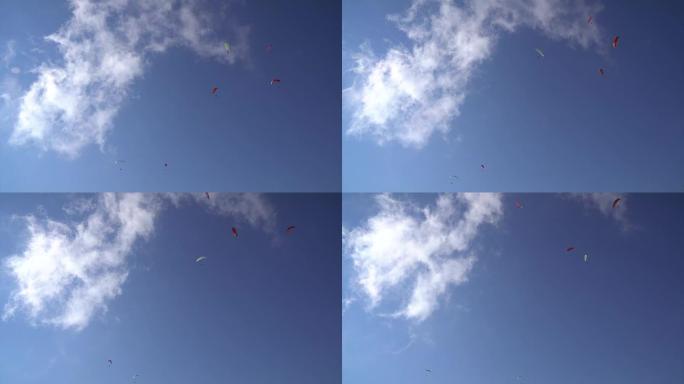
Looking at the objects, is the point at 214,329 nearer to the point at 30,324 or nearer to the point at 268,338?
the point at 268,338

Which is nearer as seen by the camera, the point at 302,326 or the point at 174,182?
the point at 302,326

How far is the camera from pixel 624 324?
4.44m

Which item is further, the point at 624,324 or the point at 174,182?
the point at 174,182

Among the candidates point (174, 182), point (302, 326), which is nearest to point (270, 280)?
point (302, 326)

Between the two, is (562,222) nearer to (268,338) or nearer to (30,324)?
(268,338)

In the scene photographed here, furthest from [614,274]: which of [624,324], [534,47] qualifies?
[534,47]

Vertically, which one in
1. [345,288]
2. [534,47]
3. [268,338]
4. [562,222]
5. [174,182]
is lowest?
[268,338]

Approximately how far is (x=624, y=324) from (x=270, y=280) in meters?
2.95

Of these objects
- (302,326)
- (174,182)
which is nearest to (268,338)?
(302,326)

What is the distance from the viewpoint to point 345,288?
459 cm

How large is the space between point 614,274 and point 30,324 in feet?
16.0

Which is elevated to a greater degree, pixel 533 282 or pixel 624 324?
pixel 533 282

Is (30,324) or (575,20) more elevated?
(575,20)

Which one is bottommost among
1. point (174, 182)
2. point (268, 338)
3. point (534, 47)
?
point (268, 338)
